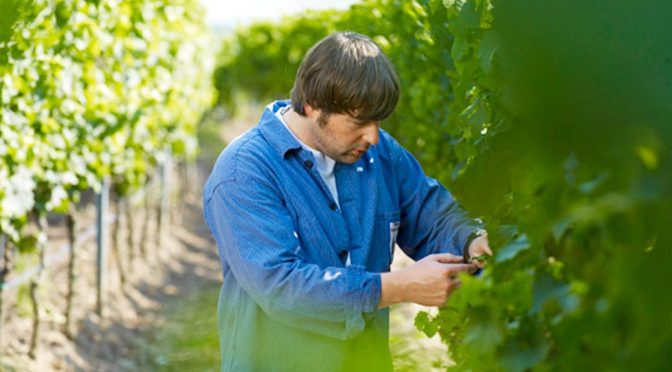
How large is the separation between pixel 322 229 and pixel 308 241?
5 cm

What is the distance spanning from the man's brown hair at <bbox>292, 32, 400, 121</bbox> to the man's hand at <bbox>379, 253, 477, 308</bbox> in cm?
46

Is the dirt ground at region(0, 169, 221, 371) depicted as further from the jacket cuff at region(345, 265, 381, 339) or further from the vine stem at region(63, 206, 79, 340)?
the jacket cuff at region(345, 265, 381, 339)

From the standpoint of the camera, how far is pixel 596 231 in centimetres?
140

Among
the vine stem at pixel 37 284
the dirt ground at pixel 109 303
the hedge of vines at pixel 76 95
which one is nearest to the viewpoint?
the hedge of vines at pixel 76 95

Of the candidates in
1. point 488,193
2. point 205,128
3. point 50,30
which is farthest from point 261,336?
point 205,128

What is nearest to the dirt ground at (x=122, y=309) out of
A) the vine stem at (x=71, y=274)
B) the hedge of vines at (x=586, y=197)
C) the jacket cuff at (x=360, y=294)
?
the vine stem at (x=71, y=274)

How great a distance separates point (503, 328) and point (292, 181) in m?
1.28

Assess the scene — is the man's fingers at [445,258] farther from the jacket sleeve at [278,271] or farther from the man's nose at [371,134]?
the man's nose at [371,134]

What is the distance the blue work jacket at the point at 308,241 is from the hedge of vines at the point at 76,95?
1.33 meters

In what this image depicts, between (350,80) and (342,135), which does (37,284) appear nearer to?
(342,135)

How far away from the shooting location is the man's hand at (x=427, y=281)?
98.7 inches

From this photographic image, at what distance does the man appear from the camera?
2617 mm

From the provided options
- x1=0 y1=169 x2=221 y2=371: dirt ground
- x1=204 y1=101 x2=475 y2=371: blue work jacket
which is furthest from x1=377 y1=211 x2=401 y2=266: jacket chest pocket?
x1=0 y1=169 x2=221 y2=371: dirt ground

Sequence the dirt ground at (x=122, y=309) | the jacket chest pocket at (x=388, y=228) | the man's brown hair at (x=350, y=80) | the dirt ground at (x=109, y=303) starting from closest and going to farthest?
the man's brown hair at (x=350, y=80)
the jacket chest pocket at (x=388, y=228)
the dirt ground at (x=122, y=309)
the dirt ground at (x=109, y=303)
